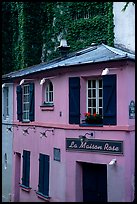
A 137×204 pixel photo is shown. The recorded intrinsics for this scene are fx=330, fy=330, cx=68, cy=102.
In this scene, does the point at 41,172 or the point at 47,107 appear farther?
the point at 41,172

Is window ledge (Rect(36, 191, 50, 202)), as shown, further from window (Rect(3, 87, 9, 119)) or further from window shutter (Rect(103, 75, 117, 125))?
window (Rect(3, 87, 9, 119))

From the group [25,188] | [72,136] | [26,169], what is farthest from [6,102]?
[72,136]

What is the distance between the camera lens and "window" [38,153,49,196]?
40.9 feet

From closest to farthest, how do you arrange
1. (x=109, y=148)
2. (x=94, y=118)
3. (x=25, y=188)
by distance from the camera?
(x=109, y=148), (x=94, y=118), (x=25, y=188)

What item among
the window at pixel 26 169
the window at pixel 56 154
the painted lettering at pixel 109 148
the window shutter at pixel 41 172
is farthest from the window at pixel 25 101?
the painted lettering at pixel 109 148

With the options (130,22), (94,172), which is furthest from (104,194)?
(130,22)

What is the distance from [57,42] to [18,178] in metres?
9.34

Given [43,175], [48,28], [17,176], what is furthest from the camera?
[48,28]

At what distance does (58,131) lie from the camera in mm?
12016

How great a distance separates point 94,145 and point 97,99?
153 centimetres

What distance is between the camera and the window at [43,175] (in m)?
12.5

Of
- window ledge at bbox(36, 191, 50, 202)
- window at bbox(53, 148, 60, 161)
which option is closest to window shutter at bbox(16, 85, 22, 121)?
window at bbox(53, 148, 60, 161)

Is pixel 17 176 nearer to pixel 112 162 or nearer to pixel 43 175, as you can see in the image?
pixel 43 175

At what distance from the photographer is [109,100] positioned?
10.4m
